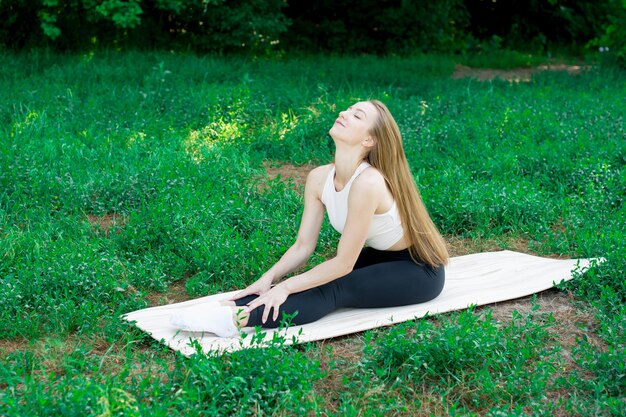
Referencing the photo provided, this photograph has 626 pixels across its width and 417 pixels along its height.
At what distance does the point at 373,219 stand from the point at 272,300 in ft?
2.45

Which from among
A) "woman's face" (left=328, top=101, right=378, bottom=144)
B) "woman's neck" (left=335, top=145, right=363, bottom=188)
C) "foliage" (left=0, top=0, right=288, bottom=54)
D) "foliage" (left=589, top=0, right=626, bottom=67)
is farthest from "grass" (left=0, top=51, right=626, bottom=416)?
"woman's face" (left=328, top=101, right=378, bottom=144)

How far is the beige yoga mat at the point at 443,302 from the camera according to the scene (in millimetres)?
4074

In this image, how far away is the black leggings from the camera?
4340 mm

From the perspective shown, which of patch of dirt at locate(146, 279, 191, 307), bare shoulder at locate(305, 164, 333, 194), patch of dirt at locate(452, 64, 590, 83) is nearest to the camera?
bare shoulder at locate(305, 164, 333, 194)

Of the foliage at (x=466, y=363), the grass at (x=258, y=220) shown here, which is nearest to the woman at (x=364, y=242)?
the grass at (x=258, y=220)

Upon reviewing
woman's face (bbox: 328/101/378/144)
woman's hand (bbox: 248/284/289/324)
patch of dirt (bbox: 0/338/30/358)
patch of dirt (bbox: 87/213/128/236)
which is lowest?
patch of dirt (bbox: 87/213/128/236)

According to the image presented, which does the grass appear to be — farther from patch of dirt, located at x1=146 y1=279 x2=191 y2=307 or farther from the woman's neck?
the woman's neck

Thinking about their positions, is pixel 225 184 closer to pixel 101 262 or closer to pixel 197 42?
pixel 101 262

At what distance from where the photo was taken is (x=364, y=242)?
4449mm

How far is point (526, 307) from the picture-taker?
4.73 metres

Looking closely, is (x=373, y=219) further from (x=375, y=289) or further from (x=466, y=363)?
(x=466, y=363)

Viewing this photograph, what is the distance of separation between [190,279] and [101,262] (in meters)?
0.55

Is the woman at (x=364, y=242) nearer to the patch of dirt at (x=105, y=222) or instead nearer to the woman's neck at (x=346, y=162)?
the woman's neck at (x=346, y=162)

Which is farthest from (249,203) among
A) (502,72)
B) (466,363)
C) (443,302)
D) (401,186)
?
(502,72)
